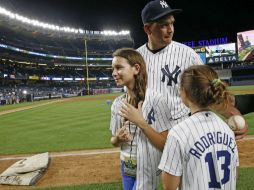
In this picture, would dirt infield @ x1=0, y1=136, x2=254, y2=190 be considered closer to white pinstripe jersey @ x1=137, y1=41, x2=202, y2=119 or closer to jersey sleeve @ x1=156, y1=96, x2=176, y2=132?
white pinstripe jersey @ x1=137, y1=41, x2=202, y2=119

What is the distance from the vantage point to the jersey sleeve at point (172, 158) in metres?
1.60

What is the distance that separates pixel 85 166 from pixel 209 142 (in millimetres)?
4838

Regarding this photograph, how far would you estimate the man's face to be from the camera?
2385mm

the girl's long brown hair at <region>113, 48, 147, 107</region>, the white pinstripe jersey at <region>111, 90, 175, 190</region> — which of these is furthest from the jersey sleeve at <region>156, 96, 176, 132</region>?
the girl's long brown hair at <region>113, 48, 147, 107</region>

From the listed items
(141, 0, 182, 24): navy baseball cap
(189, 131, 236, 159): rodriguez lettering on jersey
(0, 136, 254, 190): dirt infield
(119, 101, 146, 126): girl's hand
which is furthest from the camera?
(0, 136, 254, 190): dirt infield

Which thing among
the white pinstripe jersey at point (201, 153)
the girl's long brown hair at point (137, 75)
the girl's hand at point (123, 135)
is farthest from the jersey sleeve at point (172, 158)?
the girl's long brown hair at point (137, 75)

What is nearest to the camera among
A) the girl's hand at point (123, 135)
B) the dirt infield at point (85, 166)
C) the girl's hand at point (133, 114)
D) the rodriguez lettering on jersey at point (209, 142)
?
the rodriguez lettering on jersey at point (209, 142)

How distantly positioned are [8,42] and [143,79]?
5697 cm

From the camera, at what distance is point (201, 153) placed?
1606 mm

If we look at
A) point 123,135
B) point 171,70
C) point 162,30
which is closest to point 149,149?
point 123,135

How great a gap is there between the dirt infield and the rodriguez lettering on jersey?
366 centimetres

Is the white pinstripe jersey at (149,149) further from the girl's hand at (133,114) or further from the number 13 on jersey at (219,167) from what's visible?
the number 13 on jersey at (219,167)

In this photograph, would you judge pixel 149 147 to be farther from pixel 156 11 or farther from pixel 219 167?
pixel 156 11

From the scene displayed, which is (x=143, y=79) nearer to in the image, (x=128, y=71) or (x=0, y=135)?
(x=128, y=71)
